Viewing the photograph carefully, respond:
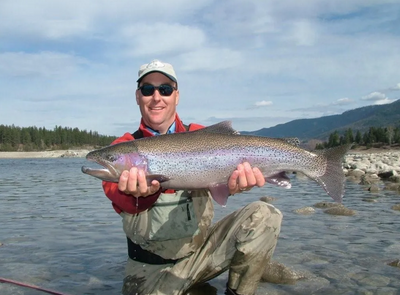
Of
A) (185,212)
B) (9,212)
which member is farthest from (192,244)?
(9,212)

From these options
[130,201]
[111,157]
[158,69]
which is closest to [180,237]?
[130,201]

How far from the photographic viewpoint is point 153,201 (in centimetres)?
414

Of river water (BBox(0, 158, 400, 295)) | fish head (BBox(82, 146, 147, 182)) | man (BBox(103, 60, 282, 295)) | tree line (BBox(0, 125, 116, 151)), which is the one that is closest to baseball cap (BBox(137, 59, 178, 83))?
man (BBox(103, 60, 282, 295))

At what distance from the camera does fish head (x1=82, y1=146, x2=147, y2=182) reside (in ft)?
12.8

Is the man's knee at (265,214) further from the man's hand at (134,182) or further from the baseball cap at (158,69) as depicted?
the baseball cap at (158,69)

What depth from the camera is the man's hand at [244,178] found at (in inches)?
155

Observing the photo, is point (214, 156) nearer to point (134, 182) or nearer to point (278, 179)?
point (278, 179)

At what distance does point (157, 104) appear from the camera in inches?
185

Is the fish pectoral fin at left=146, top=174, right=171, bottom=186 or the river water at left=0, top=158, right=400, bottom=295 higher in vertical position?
the fish pectoral fin at left=146, top=174, right=171, bottom=186

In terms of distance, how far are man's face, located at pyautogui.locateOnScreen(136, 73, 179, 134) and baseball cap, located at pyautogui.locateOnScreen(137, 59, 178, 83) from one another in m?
0.07

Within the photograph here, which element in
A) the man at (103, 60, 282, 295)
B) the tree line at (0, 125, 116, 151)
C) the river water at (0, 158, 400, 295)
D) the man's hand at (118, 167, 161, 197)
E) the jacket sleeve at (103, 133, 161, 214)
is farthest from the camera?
the tree line at (0, 125, 116, 151)

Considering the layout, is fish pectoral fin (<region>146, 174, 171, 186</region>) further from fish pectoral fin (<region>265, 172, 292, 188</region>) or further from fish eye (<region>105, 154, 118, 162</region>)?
fish pectoral fin (<region>265, 172, 292, 188</region>)

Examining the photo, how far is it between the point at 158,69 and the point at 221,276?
2909mm

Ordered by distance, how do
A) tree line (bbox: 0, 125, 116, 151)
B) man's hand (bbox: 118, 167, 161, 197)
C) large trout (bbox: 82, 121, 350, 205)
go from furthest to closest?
tree line (bbox: 0, 125, 116, 151)
large trout (bbox: 82, 121, 350, 205)
man's hand (bbox: 118, 167, 161, 197)
